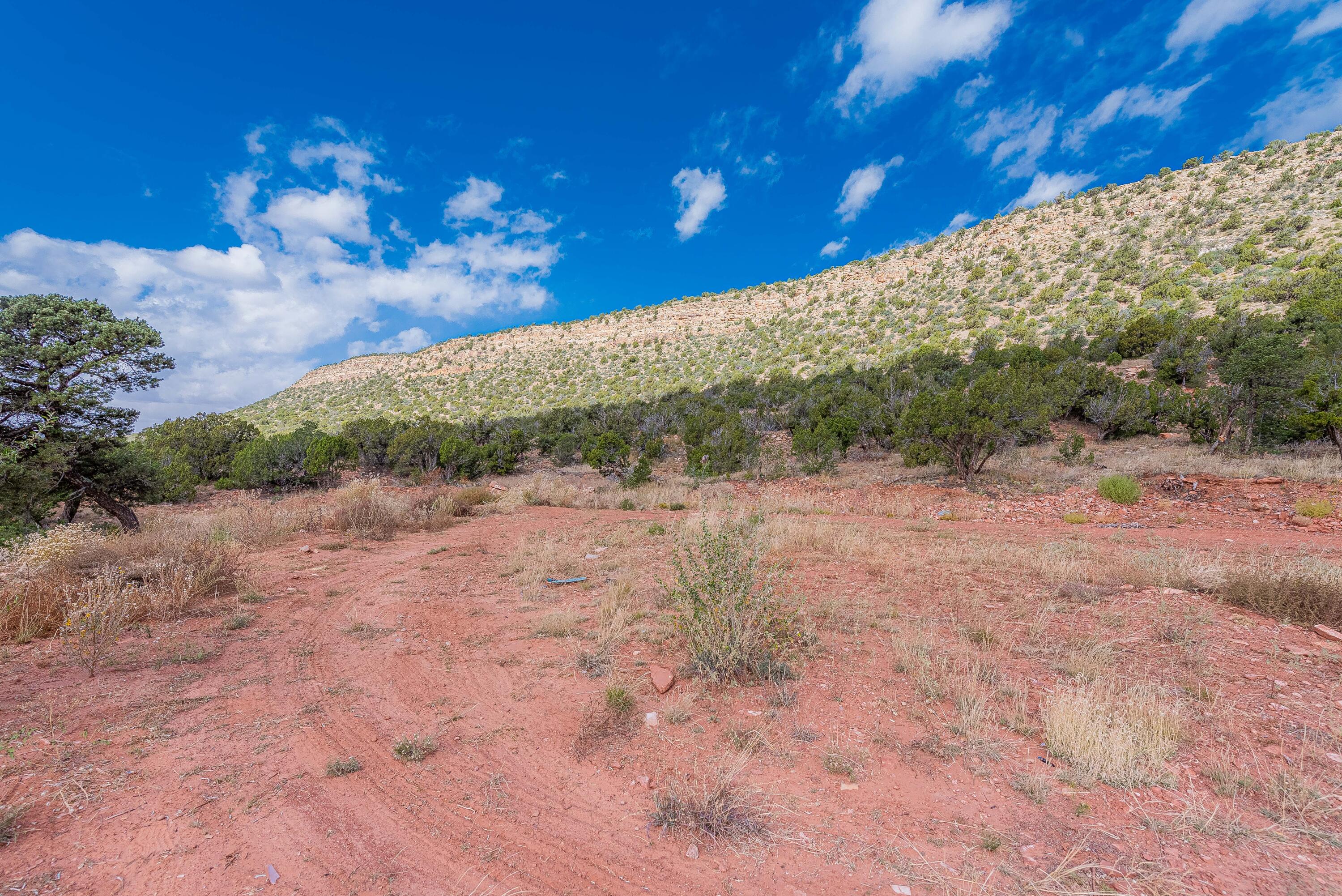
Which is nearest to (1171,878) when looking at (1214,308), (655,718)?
(655,718)

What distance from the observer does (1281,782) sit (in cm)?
257

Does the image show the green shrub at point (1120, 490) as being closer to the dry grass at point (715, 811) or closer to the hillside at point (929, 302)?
the dry grass at point (715, 811)

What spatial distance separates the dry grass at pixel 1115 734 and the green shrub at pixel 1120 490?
9062 mm

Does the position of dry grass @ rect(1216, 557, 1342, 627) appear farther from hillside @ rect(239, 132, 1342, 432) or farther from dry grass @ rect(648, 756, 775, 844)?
hillside @ rect(239, 132, 1342, 432)

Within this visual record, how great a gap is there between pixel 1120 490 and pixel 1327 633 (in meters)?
7.10

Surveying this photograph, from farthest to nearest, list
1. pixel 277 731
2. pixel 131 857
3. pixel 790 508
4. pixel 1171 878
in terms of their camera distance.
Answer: pixel 790 508, pixel 277 731, pixel 131 857, pixel 1171 878

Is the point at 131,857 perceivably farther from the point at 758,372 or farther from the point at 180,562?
the point at 758,372

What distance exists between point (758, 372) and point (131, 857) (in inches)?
1212

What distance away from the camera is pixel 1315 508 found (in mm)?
8312

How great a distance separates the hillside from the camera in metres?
24.6

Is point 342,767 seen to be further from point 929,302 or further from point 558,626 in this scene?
point 929,302

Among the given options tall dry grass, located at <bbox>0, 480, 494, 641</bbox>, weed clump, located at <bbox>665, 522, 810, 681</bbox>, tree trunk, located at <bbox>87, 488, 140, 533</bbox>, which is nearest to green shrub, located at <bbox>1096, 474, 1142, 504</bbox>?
weed clump, located at <bbox>665, 522, 810, 681</bbox>

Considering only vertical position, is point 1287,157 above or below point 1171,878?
above

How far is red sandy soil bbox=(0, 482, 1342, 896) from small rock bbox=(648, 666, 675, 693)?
8 centimetres
